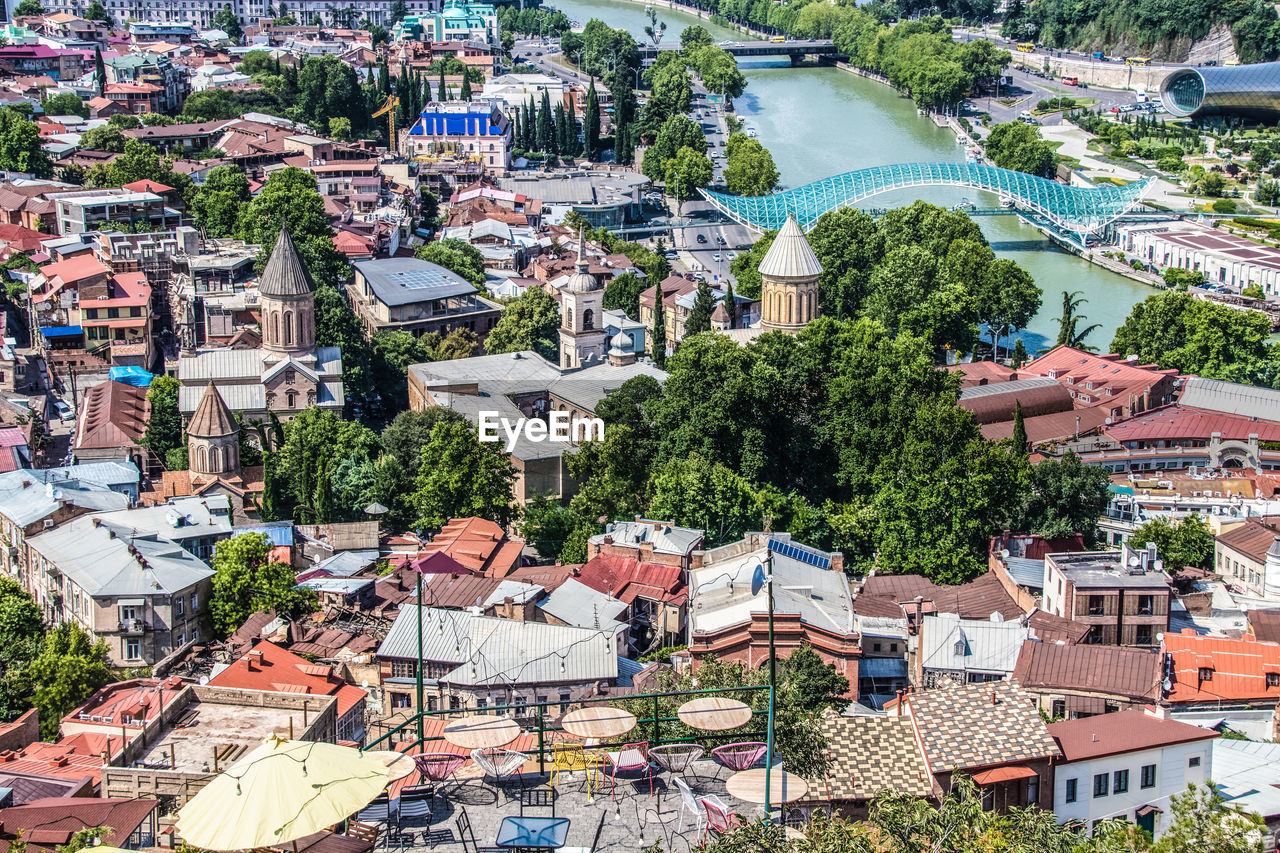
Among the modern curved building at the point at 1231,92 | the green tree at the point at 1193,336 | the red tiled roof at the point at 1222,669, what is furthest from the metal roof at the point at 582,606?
the modern curved building at the point at 1231,92

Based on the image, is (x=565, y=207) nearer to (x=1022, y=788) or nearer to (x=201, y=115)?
(x=201, y=115)

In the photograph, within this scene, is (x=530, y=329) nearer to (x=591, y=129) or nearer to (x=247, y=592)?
(x=247, y=592)

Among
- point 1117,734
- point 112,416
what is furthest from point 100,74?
point 1117,734

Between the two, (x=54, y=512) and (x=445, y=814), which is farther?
(x=54, y=512)

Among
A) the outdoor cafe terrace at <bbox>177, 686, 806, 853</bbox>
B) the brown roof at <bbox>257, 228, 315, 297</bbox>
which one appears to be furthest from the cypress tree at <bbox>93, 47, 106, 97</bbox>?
the outdoor cafe terrace at <bbox>177, 686, 806, 853</bbox>

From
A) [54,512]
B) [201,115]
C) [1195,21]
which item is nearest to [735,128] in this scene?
[201,115]
